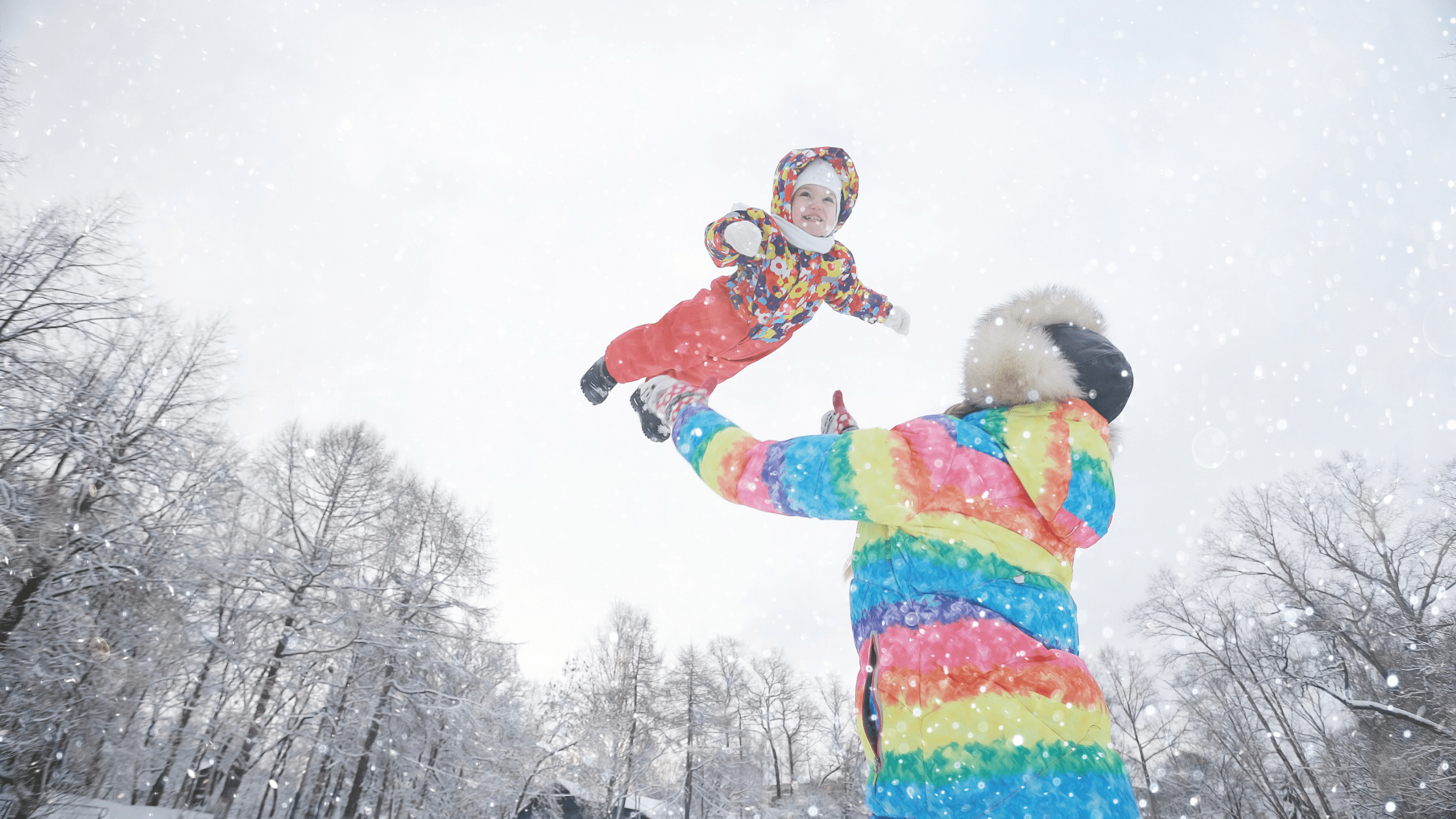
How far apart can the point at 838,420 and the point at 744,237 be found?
82 cm

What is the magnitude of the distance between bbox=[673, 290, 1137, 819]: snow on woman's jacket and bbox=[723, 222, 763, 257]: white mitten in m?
0.97

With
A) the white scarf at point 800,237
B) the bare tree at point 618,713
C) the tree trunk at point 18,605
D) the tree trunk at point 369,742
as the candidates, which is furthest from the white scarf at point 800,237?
the bare tree at point 618,713

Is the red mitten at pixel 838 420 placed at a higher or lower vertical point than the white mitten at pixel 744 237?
lower

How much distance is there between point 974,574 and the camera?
3.72 ft

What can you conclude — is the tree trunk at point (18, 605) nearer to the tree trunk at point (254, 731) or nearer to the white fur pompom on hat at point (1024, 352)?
the tree trunk at point (254, 731)

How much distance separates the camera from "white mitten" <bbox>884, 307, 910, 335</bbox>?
284 centimetres

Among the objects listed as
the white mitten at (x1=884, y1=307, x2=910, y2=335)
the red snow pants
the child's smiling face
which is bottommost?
the red snow pants

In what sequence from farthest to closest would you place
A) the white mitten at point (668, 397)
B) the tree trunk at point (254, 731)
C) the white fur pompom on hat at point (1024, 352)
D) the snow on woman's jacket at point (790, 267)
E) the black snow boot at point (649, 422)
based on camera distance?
the tree trunk at point (254, 731) → the snow on woman's jacket at point (790, 267) → the black snow boot at point (649, 422) → the white mitten at point (668, 397) → the white fur pompom on hat at point (1024, 352)

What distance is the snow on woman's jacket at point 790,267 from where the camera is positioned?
2.28 meters

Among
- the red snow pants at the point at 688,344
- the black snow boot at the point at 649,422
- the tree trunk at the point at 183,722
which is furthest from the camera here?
the tree trunk at the point at 183,722

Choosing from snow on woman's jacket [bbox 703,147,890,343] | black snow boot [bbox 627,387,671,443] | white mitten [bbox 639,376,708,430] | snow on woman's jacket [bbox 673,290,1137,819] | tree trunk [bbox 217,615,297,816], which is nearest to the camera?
snow on woman's jacket [bbox 673,290,1137,819]

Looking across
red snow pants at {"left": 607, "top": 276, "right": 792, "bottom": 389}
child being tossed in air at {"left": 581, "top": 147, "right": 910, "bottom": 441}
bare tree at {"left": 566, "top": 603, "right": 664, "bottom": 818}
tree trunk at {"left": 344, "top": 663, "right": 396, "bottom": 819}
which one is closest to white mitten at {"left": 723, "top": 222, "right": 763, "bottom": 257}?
child being tossed in air at {"left": 581, "top": 147, "right": 910, "bottom": 441}

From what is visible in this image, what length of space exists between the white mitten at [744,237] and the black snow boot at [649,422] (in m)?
0.75

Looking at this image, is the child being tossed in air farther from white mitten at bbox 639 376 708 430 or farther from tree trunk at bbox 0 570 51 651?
tree trunk at bbox 0 570 51 651
